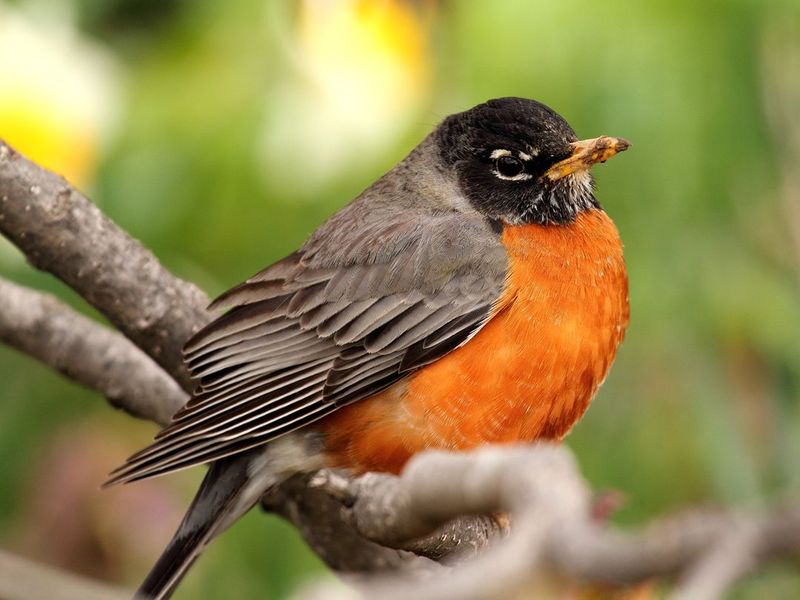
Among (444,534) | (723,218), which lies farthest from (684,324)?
(444,534)

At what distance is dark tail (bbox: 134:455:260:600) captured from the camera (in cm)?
284

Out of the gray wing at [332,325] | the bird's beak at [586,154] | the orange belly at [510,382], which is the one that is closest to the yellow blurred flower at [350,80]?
the gray wing at [332,325]

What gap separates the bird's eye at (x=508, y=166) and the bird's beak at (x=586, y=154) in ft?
0.29

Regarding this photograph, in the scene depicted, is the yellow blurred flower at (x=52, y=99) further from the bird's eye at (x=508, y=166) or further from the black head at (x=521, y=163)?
the bird's eye at (x=508, y=166)

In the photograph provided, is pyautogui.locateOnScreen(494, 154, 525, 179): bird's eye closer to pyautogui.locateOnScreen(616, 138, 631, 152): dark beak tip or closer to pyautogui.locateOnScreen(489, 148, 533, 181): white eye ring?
pyautogui.locateOnScreen(489, 148, 533, 181): white eye ring

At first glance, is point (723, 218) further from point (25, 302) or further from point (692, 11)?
point (25, 302)

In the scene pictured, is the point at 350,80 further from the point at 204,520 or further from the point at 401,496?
the point at 401,496

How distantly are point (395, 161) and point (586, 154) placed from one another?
3.06 ft

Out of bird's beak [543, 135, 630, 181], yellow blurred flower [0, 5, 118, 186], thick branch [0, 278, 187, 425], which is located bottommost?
thick branch [0, 278, 187, 425]

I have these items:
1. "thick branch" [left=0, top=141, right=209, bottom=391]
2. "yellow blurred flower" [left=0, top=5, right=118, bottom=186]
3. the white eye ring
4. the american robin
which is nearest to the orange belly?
the american robin

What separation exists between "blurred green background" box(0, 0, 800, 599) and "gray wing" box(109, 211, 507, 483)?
1.96ft

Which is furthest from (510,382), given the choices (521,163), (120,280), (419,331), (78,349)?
(78,349)

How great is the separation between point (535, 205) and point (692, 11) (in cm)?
85

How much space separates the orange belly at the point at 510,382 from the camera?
3.00 m
